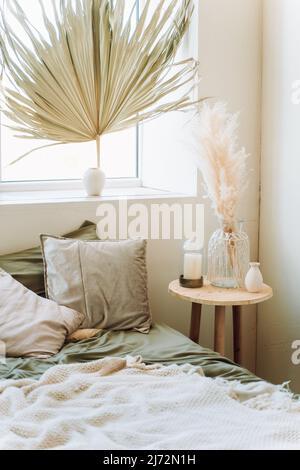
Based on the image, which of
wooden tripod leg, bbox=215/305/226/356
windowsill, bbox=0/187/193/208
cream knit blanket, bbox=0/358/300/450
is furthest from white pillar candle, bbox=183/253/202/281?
cream knit blanket, bbox=0/358/300/450

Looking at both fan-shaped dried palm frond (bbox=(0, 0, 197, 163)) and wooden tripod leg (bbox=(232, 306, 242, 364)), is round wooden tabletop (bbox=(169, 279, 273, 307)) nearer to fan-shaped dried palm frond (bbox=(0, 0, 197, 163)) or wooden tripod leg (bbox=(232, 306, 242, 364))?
wooden tripod leg (bbox=(232, 306, 242, 364))

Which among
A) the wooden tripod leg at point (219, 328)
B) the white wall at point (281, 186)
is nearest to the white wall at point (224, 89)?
the white wall at point (281, 186)

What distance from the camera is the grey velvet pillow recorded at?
2.69 meters

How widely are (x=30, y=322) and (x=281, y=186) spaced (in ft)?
4.39

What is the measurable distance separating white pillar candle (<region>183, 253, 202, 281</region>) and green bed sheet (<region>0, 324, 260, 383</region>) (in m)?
0.31

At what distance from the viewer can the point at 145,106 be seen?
3193 mm

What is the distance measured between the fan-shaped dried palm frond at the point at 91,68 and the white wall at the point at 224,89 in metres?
0.11

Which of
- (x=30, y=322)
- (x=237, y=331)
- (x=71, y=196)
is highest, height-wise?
(x=71, y=196)

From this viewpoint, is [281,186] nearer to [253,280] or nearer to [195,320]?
[253,280]

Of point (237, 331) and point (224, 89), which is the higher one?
point (224, 89)

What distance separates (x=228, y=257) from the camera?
2951 mm

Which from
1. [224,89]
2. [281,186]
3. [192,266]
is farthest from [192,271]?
[224,89]

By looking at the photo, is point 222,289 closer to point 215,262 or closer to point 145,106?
point 215,262
